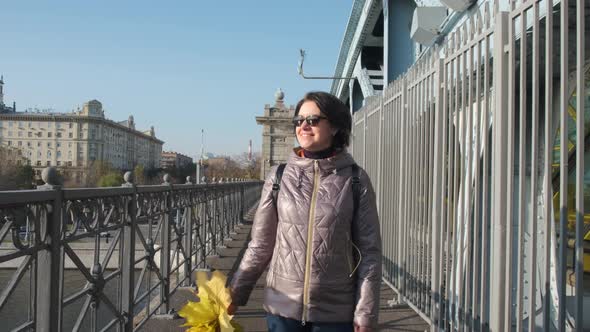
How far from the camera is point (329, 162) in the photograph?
2.66 m

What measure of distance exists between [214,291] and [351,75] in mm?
18734

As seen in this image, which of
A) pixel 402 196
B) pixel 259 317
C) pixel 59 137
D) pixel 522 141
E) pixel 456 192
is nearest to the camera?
pixel 522 141

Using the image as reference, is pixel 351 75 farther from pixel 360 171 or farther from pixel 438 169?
pixel 360 171

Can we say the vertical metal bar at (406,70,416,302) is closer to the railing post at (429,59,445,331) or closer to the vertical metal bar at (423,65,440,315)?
the vertical metal bar at (423,65,440,315)

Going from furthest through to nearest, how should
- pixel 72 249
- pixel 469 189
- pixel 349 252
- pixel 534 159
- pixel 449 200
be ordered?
1. pixel 449 200
2. pixel 469 189
3. pixel 72 249
4. pixel 534 159
5. pixel 349 252

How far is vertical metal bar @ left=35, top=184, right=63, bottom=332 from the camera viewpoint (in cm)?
291

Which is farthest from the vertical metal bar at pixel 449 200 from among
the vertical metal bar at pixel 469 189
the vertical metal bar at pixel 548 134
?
the vertical metal bar at pixel 548 134

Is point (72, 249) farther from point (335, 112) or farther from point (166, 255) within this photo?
point (166, 255)

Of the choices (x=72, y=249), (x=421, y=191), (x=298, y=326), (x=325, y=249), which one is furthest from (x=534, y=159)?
(x=72, y=249)

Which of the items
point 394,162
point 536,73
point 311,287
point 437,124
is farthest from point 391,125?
point 311,287

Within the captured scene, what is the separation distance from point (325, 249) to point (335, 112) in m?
0.72

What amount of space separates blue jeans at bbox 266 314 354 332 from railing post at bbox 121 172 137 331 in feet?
6.87

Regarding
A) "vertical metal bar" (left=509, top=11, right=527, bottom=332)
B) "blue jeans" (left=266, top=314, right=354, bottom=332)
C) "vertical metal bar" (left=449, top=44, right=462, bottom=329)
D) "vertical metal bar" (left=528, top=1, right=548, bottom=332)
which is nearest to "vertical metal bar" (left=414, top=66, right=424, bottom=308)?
"vertical metal bar" (left=449, top=44, right=462, bottom=329)

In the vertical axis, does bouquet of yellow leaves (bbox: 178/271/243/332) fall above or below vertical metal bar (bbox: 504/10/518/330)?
below
